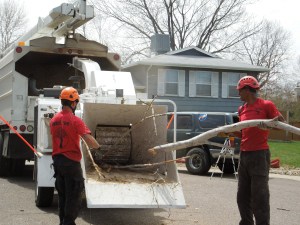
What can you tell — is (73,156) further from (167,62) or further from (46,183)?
(167,62)

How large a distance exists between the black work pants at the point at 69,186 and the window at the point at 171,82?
76.1 ft

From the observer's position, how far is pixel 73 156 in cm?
647

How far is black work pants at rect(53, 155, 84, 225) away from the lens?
6334 millimetres

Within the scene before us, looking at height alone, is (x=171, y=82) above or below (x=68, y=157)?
above

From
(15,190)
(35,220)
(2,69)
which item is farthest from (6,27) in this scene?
(35,220)

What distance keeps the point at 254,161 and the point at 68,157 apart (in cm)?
219

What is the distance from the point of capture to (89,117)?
8.38 meters

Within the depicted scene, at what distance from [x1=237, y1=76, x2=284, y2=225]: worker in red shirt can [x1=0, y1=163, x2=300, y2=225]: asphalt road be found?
5.69 ft

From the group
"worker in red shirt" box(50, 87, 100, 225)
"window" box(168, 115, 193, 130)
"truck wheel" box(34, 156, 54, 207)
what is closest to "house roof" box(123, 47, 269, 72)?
"window" box(168, 115, 193, 130)

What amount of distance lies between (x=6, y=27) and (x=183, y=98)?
2446 centimetres

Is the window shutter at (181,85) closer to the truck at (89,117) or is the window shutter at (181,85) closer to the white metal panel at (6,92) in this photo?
the truck at (89,117)

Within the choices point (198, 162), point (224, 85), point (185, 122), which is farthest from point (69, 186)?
point (224, 85)

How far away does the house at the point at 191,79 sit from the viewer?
29641mm

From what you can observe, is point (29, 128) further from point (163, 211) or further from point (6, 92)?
point (163, 211)
